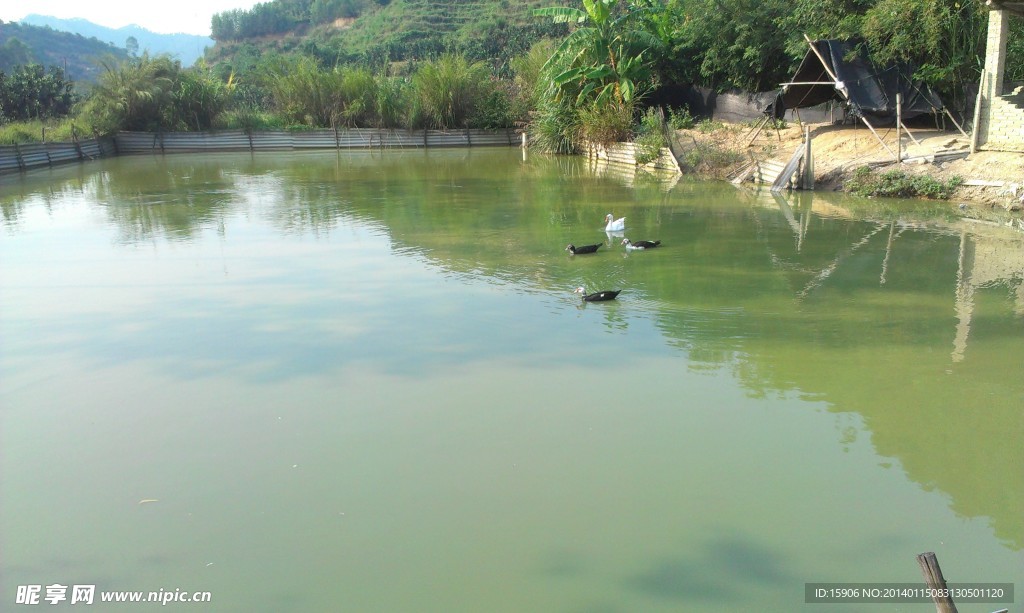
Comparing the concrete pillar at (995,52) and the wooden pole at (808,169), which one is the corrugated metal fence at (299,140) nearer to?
the wooden pole at (808,169)

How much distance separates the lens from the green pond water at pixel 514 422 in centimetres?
380

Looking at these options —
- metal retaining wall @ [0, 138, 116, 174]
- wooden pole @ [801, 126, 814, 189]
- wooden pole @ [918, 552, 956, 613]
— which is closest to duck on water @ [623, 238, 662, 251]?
wooden pole @ [801, 126, 814, 189]

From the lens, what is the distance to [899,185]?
13266 millimetres

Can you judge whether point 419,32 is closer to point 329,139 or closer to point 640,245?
point 329,139

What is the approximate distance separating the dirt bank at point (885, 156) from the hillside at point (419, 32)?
1303 inches

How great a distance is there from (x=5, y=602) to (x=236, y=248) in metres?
7.67

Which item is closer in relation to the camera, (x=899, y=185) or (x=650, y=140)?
(x=899, y=185)

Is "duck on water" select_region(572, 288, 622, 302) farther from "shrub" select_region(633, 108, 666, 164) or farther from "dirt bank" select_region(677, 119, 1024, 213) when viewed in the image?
"shrub" select_region(633, 108, 666, 164)

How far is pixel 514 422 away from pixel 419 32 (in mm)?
58297

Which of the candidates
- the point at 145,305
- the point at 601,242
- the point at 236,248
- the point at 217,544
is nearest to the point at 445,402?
the point at 217,544

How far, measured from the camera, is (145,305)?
317 inches

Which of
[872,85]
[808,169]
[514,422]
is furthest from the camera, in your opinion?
[872,85]

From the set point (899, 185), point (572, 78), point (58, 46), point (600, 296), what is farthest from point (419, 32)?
point (600, 296)

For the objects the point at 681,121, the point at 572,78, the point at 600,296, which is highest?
the point at 572,78
